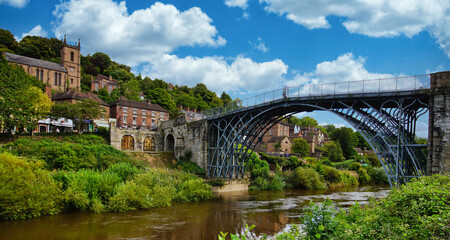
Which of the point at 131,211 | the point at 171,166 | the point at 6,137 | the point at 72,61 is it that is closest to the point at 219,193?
the point at 171,166

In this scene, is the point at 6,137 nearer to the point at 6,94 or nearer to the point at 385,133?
the point at 6,94

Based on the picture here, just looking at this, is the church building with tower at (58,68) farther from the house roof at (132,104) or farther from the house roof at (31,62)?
the house roof at (132,104)

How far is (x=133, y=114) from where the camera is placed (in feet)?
177

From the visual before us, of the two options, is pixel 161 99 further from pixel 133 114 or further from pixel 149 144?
pixel 149 144

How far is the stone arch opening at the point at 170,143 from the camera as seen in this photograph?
43281mm

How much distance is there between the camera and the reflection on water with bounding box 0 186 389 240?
16.5 m

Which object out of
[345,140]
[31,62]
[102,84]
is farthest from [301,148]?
[31,62]

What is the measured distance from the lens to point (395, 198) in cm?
962

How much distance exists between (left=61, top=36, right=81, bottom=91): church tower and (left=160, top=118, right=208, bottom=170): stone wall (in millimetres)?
33523

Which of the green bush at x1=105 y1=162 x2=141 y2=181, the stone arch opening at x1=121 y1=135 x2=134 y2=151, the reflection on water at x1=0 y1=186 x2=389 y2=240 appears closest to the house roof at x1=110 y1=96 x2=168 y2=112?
the stone arch opening at x1=121 y1=135 x2=134 y2=151

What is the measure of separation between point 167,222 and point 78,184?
719 cm

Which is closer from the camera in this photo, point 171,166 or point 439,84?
point 439,84

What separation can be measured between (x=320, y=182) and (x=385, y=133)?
753 inches

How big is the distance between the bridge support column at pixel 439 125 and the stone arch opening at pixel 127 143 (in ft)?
111
